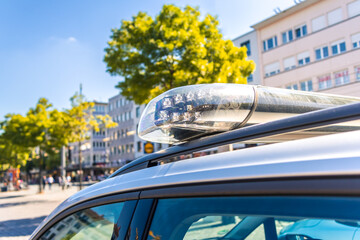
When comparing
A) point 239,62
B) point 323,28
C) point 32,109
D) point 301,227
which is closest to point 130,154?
point 32,109

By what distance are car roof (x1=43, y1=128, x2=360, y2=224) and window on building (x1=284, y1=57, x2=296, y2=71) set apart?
30.8 metres

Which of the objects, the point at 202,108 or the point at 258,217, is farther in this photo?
the point at 202,108

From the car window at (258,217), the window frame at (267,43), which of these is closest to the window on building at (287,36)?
the window frame at (267,43)

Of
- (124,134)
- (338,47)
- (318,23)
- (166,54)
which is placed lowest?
(166,54)

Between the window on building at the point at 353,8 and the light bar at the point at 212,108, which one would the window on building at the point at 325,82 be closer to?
the window on building at the point at 353,8

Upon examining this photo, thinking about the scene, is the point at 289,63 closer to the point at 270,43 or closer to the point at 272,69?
the point at 272,69

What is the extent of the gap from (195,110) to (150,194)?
35 centimetres

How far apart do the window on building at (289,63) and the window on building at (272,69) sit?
795mm

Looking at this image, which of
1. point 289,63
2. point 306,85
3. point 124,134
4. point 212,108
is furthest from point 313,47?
point 124,134

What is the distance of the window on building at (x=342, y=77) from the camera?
25.6m

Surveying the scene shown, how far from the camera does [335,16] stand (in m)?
25.8

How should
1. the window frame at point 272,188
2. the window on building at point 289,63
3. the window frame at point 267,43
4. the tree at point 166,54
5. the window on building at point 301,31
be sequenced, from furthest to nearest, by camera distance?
1. the window frame at point 267,43
2. the window on building at point 289,63
3. the window on building at point 301,31
4. the tree at point 166,54
5. the window frame at point 272,188

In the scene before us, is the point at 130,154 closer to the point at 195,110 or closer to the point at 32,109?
the point at 32,109

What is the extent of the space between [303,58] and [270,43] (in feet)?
13.7
